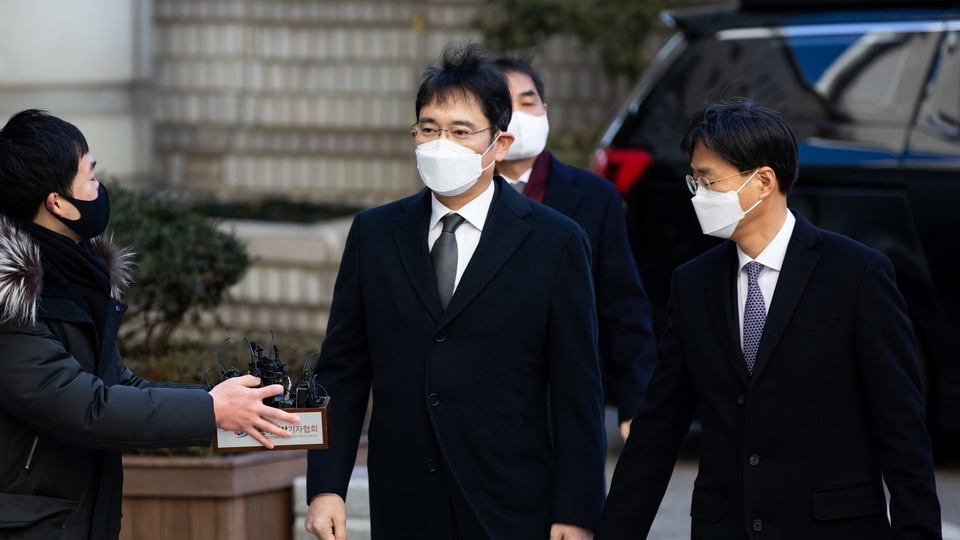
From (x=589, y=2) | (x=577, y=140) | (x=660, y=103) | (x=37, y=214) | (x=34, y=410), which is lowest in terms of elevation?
(x=34, y=410)

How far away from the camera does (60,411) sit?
3273mm

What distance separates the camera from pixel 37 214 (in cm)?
346

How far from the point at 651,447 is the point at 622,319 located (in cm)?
115

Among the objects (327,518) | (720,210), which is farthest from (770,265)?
(327,518)

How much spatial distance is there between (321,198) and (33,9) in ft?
8.76

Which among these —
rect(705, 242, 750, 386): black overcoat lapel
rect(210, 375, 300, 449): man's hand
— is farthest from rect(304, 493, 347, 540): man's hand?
rect(705, 242, 750, 386): black overcoat lapel

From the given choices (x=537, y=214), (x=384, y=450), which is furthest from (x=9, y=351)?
(x=537, y=214)

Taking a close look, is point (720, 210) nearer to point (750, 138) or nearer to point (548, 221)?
point (750, 138)

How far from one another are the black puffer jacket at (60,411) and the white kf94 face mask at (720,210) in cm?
117

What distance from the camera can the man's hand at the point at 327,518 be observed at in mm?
3660

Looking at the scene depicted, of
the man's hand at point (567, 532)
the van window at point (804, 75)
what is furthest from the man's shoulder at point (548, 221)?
the van window at point (804, 75)

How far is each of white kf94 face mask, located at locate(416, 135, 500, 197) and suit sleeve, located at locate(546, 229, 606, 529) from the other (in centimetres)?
29

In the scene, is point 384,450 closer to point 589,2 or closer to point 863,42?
point 863,42

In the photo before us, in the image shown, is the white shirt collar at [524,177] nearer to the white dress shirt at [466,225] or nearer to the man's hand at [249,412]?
the white dress shirt at [466,225]
